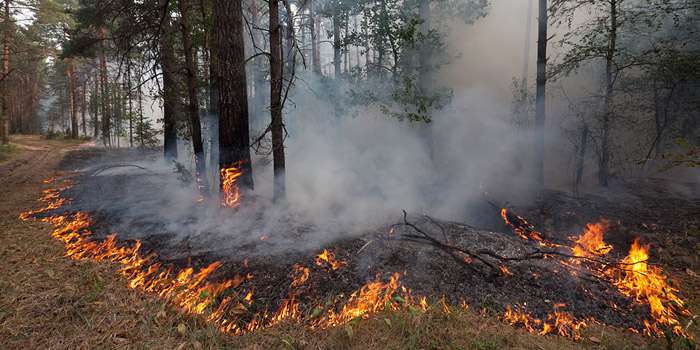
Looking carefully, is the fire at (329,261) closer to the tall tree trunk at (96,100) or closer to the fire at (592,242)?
the fire at (592,242)

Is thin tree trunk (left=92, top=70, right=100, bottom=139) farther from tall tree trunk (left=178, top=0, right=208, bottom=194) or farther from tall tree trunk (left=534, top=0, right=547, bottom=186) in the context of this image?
tall tree trunk (left=534, top=0, right=547, bottom=186)

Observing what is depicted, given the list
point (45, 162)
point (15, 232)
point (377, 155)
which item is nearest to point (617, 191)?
point (377, 155)

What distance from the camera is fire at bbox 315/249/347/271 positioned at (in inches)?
185

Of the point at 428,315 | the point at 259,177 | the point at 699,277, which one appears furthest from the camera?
the point at 259,177

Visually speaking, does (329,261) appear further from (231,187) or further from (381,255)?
(231,187)

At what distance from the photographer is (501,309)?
13.1ft

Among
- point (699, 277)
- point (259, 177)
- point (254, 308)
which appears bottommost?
point (699, 277)

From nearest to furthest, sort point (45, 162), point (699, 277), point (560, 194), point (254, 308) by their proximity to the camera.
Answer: point (254, 308), point (699, 277), point (560, 194), point (45, 162)

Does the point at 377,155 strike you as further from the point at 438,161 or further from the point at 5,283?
the point at 5,283

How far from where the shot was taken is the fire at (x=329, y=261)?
15.4 ft

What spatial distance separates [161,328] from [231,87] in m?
4.46

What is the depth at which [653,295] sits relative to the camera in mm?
4418

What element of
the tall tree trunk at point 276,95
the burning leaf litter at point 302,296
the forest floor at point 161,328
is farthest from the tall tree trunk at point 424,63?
the forest floor at point 161,328

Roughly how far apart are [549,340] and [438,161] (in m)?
9.99
